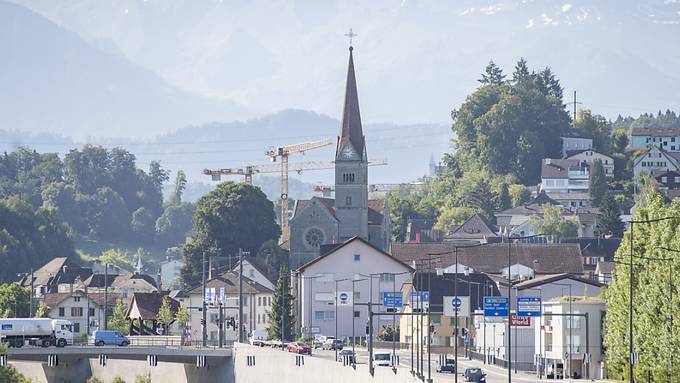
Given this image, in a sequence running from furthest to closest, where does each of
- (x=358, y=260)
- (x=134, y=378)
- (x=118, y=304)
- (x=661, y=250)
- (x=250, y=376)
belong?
(x=118, y=304)
(x=358, y=260)
(x=134, y=378)
(x=250, y=376)
(x=661, y=250)

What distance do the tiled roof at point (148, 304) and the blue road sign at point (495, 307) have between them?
72762 mm

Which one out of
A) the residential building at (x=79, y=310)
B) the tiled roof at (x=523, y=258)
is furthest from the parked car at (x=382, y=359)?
the residential building at (x=79, y=310)

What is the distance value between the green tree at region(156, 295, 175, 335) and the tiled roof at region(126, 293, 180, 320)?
4.41 ft

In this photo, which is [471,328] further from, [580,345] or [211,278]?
[211,278]

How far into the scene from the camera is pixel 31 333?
402 ft

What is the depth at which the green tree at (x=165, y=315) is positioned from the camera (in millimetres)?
166875

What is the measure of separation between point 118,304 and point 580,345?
236 feet

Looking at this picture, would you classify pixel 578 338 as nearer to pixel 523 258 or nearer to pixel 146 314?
pixel 146 314

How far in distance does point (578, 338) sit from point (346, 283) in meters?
49.7

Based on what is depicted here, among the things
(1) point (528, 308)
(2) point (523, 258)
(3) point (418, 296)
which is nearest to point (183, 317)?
(2) point (523, 258)

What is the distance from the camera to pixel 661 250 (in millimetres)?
94062

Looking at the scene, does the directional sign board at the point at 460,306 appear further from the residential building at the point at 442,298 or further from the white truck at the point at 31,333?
the white truck at the point at 31,333

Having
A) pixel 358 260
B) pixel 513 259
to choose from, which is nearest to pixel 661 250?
pixel 358 260

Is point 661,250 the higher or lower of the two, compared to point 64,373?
higher
